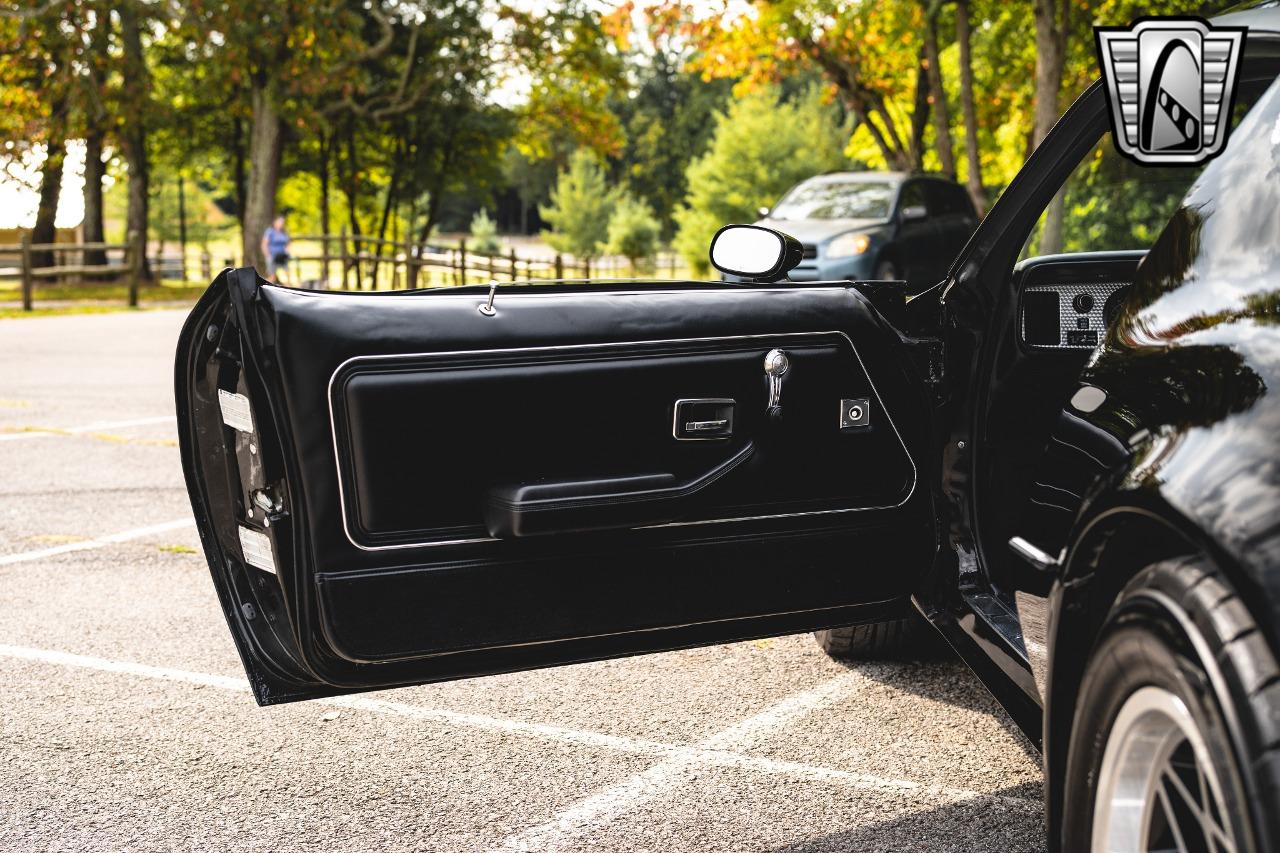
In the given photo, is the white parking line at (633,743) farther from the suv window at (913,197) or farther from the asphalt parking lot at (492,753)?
the suv window at (913,197)

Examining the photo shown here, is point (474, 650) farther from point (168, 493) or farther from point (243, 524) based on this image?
point (168, 493)

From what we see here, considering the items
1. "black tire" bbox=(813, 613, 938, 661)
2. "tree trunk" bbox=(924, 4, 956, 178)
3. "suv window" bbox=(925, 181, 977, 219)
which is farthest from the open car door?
"tree trunk" bbox=(924, 4, 956, 178)

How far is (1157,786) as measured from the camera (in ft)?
5.98

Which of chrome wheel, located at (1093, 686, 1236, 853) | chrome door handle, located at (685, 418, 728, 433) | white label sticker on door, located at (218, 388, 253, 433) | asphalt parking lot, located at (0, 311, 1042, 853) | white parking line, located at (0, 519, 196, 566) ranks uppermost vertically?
white label sticker on door, located at (218, 388, 253, 433)

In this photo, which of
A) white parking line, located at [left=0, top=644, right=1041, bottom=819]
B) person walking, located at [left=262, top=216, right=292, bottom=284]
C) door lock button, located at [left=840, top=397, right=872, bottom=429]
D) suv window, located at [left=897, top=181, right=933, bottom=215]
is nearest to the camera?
door lock button, located at [left=840, top=397, right=872, bottom=429]

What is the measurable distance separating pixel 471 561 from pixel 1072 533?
3.68 ft

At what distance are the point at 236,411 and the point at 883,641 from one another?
2284 mm

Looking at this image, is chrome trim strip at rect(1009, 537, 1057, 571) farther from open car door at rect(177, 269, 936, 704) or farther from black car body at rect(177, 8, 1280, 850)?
open car door at rect(177, 269, 936, 704)

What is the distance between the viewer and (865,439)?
9.72 ft

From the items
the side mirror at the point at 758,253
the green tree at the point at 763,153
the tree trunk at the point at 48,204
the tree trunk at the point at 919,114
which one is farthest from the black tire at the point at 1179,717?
the green tree at the point at 763,153

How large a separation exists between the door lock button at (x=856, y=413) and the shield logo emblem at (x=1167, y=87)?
37.0 inches

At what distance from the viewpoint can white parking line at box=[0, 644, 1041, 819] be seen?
3223 millimetres

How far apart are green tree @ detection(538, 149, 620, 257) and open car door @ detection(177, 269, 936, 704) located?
240 ft

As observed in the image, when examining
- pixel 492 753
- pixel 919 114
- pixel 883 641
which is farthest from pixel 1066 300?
pixel 919 114
